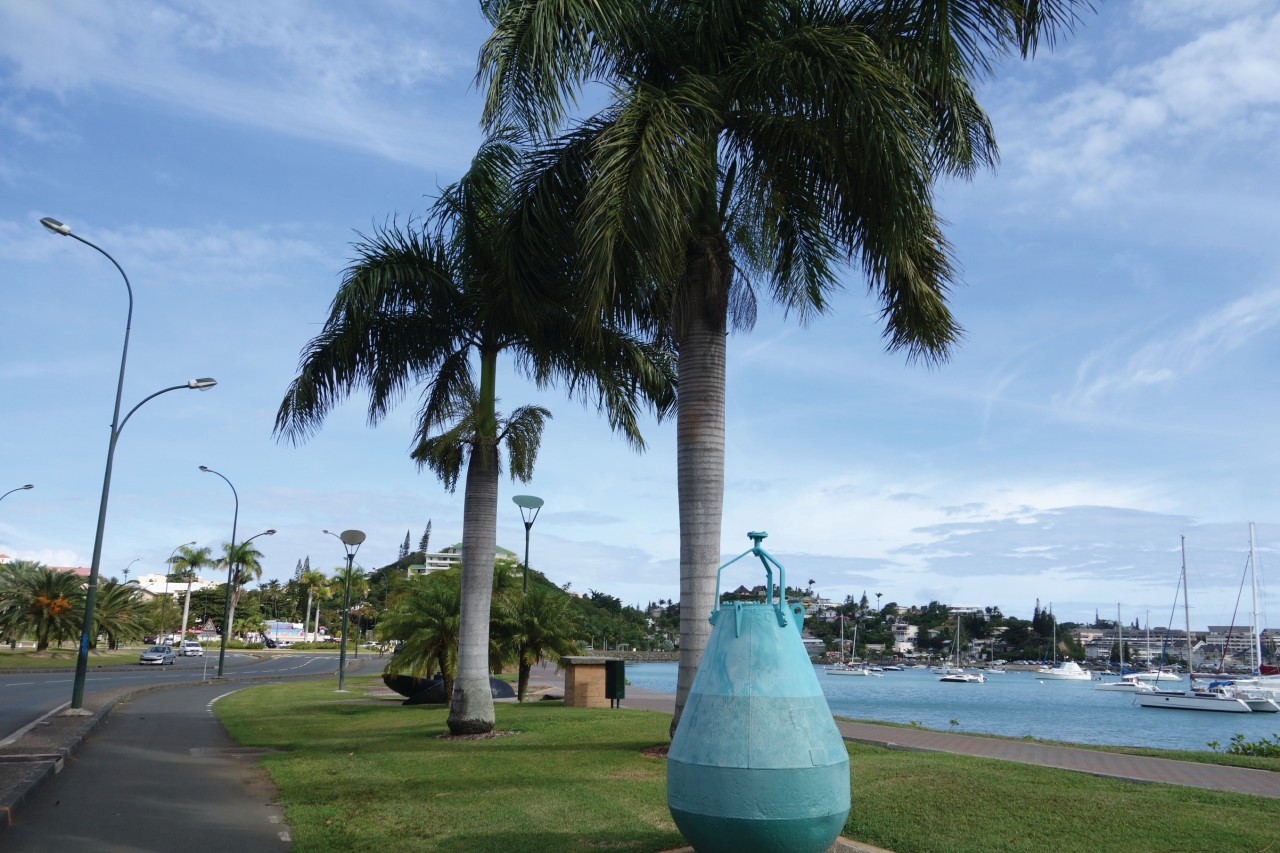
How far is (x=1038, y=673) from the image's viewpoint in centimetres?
14750

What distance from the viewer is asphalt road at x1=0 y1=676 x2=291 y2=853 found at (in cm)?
832

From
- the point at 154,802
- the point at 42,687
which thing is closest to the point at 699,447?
the point at 154,802

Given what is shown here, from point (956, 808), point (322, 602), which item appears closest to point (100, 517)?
point (956, 808)

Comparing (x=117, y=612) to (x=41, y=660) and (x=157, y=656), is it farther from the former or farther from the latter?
(x=41, y=660)

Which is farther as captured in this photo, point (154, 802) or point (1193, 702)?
point (1193, 702)

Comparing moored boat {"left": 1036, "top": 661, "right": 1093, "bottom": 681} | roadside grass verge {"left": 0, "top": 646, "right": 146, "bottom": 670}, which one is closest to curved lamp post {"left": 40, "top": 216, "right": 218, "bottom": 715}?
roadside grass verge {"left": 0, "top": 646, "right": 146, "bottom": 670}

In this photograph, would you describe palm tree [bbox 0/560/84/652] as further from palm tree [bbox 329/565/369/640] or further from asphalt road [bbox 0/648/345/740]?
palm tree [bbox 329/565/369/640]

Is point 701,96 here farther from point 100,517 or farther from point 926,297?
point 100,517

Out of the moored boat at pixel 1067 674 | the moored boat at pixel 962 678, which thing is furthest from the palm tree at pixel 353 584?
the moored boat at pixel 1067 674

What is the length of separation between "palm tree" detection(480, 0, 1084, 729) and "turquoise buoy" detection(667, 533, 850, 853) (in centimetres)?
442

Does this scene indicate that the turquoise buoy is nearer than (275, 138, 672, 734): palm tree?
Yes

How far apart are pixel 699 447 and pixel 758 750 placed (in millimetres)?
5555

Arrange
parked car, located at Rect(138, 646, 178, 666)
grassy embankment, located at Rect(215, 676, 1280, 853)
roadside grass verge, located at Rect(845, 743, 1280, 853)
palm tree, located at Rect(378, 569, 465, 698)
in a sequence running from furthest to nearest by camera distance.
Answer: parked car, located at Rect(138, 646, 178, 666), palm tree, located at Rect(378, 569, 465, 698), grassy embankment, located at Rect(215, 676, 1280, 853), roadside grass verge, located at Rect(845, 743, 1280, 853)

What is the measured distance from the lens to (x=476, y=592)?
50.0 feet
